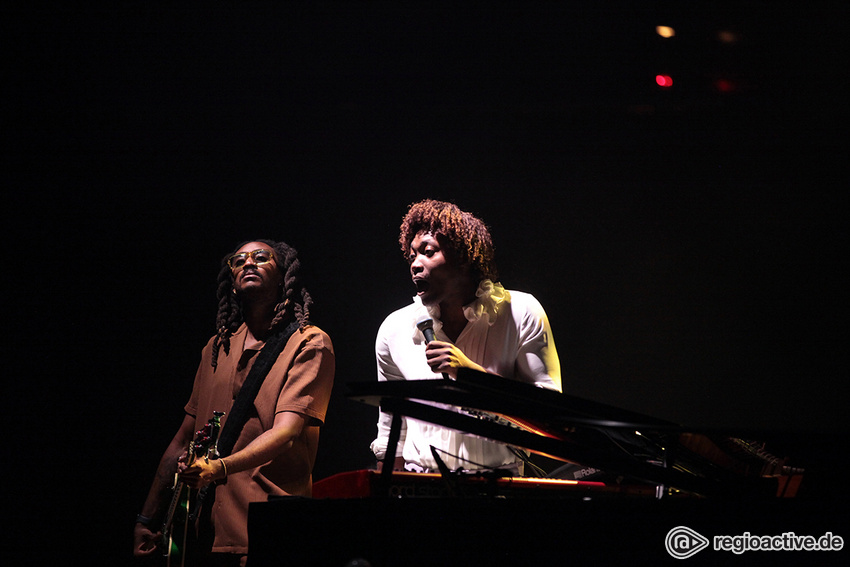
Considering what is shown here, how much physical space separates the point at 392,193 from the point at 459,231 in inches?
44.5

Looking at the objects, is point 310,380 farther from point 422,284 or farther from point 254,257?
point 254,257

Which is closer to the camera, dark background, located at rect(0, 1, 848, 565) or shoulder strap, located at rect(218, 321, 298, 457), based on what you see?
shoulder strap, located at rect(218, 321, 298, 457)

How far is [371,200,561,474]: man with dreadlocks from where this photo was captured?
2887 millimetres

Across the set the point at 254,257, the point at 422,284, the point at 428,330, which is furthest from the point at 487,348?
the point at 254,257

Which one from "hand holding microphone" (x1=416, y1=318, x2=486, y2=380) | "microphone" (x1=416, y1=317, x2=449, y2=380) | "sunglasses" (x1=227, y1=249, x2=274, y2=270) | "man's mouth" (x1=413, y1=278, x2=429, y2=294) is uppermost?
"sunglasses" (x1=227, y1=249, x2=274, y2=270)

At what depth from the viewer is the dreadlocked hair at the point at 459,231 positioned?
9.95 feet

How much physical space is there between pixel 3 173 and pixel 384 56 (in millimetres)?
2276

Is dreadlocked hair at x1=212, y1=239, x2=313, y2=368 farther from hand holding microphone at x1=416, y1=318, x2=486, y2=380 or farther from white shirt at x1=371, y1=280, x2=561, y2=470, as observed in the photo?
hand holding microphone at x1=416, y1=318, x2=486, y2=380

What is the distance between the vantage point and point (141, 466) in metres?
3.89

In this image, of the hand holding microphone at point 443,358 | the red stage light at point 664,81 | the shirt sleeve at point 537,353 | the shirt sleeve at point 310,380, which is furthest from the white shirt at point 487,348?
the red stage light at point 664,81

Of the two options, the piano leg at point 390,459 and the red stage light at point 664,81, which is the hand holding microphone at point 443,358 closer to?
the piano leg at point 390,459

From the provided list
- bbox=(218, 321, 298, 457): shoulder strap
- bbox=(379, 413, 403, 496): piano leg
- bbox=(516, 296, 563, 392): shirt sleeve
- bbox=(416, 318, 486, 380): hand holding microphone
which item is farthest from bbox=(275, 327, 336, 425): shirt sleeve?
bbox=(379, 413, 403, 496): piano leg

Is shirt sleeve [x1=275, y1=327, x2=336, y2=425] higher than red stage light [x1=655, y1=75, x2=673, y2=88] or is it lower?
lower

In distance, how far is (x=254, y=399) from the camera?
2.98 metres
